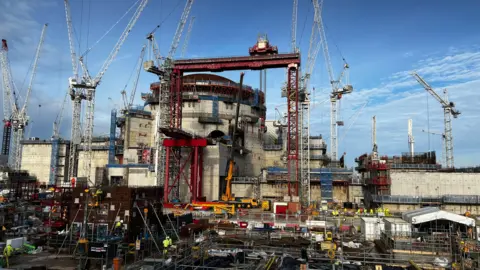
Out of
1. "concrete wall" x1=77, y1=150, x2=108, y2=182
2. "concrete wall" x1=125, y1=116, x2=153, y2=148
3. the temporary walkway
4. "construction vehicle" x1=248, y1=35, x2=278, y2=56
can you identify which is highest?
"construction vehicle" x1=248, y1=35, x2=278, y2=56

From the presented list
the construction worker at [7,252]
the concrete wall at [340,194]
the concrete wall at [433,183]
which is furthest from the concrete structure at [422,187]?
the construction worker at [7,252]

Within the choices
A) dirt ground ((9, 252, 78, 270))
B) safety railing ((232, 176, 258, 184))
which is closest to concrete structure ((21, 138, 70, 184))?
safety railing ((232, 176, 258, 184))

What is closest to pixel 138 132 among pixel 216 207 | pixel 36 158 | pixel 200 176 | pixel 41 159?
pixel 200 176

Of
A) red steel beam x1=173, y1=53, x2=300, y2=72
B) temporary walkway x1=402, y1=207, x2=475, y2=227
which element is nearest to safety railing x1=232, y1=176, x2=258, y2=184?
red steel beam x1=173, y1=53, x2=300, y2=72

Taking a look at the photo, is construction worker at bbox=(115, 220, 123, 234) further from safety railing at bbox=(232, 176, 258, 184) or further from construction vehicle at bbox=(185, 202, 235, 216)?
safety railing at bbox=(232, 176, 258, 184)

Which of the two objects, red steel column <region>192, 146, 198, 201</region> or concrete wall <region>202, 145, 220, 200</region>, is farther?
concrete wall <region>202, 145, 220, 200</region>

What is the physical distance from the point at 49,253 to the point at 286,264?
1955 cm

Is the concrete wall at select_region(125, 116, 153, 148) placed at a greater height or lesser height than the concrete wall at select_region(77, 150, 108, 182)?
greater

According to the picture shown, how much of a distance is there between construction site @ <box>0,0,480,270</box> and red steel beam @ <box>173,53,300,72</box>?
199 millimetres

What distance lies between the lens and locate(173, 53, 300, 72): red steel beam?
2576 inches

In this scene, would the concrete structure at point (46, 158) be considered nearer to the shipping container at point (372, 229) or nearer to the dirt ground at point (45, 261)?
the dirt ground at point (45, 261)

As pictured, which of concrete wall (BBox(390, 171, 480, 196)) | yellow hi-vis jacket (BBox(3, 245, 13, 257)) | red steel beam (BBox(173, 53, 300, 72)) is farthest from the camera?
red steel beam (BBox(173, 53, 300, 72))

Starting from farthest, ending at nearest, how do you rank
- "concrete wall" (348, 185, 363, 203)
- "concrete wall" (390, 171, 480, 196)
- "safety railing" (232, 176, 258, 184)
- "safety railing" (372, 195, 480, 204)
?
"safety railing" (232, 176, 258, 184) → "concrete wall" (348, 185, 363, 203) → "concrete wall" (390, 171, 480, 196) → "safety railing" (372, 195, 480, 204)

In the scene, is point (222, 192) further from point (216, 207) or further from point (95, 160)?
point (95, 160)
